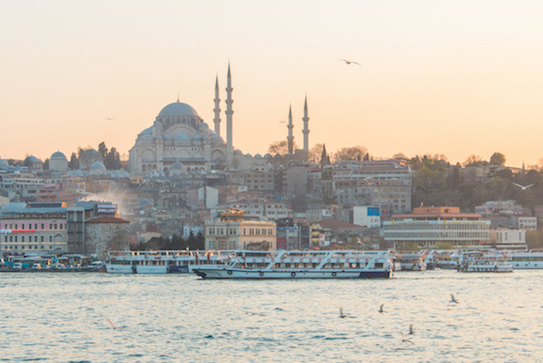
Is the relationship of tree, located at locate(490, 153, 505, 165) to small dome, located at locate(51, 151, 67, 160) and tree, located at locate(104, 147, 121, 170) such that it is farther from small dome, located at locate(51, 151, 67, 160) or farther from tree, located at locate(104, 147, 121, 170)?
small dome, located at locate(51, 151, 67, 160)

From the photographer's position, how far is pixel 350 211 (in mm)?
98188

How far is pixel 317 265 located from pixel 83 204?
2733 centimetres

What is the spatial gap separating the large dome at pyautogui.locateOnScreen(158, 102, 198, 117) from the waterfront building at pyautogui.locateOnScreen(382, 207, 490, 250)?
59549 mm

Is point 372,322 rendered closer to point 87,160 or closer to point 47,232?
point 47,232

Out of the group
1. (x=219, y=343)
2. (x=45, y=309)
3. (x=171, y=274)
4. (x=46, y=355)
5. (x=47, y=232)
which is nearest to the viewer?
(x=46, y=355)

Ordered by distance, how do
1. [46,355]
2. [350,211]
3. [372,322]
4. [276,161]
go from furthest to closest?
[276,161] < [350,211] < [372,322] < [46,355]

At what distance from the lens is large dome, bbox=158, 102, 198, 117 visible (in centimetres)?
14188

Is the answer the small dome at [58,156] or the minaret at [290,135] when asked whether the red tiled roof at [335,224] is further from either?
the small dome at [58,156]

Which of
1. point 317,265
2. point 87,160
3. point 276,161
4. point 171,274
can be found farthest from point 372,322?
point 87,160

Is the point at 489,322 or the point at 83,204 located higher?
the point at 83,204

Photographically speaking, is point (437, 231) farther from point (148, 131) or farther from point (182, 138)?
point (148, 131)

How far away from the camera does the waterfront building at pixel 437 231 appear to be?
85562mm

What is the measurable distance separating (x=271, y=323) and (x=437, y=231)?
57.4 m

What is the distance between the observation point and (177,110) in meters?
142
